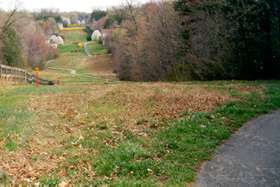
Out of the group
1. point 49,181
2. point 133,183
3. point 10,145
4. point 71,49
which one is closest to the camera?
point 133,183

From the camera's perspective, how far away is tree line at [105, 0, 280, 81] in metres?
20.8

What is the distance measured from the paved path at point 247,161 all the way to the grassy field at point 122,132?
0.25 meters

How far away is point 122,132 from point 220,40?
565 inches

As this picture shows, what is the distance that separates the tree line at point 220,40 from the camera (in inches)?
818

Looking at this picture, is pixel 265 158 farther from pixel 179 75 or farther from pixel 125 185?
pixel 179 75

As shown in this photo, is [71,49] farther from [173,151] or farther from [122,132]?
[173,151]

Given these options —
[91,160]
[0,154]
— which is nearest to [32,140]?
[0,154]

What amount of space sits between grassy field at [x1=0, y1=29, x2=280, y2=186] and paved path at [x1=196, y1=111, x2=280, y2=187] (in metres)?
0.25

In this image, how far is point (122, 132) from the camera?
8.98 m

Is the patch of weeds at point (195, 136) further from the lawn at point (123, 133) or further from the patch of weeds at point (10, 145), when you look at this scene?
the patch of weeds at point (10, 145)

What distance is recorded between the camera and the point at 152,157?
7.07m

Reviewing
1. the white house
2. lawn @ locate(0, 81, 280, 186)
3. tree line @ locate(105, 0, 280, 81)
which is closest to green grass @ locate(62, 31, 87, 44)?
the white house

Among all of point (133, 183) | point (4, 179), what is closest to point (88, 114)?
point (4, 179)

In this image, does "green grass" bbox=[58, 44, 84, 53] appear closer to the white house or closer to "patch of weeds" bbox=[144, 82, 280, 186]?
the white house
